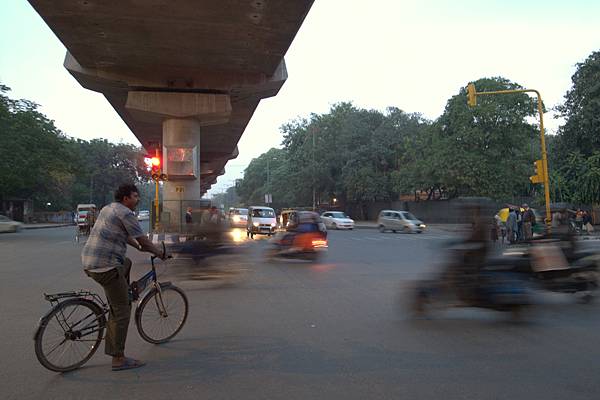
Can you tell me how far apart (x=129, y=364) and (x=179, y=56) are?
15.2 metres

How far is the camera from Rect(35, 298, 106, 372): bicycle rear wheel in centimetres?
453

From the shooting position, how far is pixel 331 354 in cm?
513

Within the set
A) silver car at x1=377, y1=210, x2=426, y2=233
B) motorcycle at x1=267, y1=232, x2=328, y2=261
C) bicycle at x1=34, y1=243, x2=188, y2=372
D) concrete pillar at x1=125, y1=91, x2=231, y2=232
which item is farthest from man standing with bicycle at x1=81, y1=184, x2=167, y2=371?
silver car at x1=377, y1=210, x2=426, y2=233

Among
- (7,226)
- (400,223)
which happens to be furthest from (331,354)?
(7,226)

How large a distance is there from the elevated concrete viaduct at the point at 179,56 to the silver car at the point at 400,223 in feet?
38.5

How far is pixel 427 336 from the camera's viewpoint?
19.0ft

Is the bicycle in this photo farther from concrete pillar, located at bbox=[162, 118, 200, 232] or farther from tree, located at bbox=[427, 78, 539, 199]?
tree, located at bbox=[427, 78, 539, 199]

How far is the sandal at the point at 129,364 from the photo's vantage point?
4.68m

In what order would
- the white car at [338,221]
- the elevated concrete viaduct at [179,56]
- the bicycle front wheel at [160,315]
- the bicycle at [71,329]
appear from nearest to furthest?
the bicycle at [71,329]
the bicycle front wheel at [160,315]
the elevated concrete viaduct at [179,56]
the white car at [338,221]

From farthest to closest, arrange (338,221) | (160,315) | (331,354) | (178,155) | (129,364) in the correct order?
1. (338,221)
2. (178,155)
3. (160,315)
4. (331,354)
5. (129,364)

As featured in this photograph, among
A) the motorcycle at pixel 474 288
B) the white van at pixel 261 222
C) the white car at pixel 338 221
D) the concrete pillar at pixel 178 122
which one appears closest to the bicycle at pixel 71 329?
the motorcycle at pixel 474 288

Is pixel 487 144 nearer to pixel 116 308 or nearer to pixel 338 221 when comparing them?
pixel 338 221

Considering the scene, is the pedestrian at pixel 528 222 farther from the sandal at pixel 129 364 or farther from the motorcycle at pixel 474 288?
the sandal at pixel 129 364

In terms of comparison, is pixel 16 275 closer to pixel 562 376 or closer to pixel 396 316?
pixel 396 316
